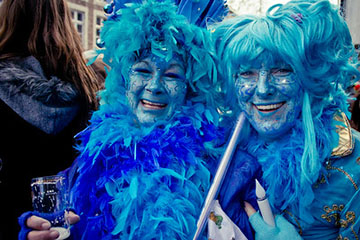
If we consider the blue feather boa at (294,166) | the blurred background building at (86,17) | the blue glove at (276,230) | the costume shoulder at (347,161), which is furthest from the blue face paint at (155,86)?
the blurred background building at (86,17)

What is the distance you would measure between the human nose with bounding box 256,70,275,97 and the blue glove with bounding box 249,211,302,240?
53cm

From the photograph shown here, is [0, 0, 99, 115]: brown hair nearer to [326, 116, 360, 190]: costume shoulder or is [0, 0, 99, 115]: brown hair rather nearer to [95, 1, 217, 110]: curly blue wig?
[95, 1, 217, 110]: curly blue wig

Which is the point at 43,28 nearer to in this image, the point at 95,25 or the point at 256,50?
the point at 256,50

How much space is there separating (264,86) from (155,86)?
0.50 metres

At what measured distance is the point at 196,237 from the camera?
140cm

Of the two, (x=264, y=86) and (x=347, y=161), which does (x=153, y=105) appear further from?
(x=347, y=161)

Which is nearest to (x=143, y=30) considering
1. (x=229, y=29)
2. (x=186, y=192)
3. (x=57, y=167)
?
(x=229, y=29)

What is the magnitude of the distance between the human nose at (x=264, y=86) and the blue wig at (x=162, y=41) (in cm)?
24

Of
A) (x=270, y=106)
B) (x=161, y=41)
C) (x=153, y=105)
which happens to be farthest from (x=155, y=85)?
(x=270, y=106)

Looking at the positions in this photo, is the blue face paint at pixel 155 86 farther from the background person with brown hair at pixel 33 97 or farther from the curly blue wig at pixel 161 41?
the background person with brown hair at pixel 33 97

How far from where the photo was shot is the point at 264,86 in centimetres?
141

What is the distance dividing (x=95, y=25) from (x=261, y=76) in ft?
44.6

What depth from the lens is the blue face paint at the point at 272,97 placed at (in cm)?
141

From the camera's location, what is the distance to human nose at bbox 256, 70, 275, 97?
1403 millimetres
